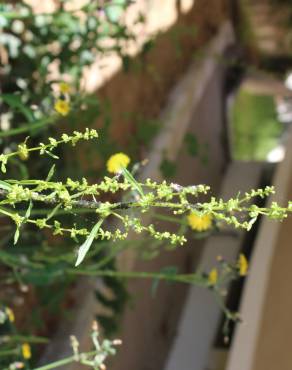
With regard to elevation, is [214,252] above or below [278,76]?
below

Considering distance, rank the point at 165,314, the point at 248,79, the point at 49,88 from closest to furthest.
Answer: the point at 49,88 → the point at 165,314 → the point at 248,79

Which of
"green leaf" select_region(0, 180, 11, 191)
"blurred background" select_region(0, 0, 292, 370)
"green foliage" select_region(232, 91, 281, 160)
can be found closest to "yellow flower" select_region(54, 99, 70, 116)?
"blurred background" select_region(0, 0, 292, 370)

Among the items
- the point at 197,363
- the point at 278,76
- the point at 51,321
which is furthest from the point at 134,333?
the point at 278,76

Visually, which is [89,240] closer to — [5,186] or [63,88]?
[5,186]

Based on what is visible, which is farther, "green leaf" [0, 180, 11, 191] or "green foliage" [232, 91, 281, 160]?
"green foliage" [232, 91, 281, 160]

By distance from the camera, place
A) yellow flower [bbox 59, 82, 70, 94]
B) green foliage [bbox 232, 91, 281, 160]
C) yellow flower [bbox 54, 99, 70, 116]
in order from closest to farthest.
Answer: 1. yellow flower [bbox 54, 99, 70, 116]
2. yellow flower [bbox 59, 82, 70, 94]
3. green foliage [bbox 232, 91, 281, 160]

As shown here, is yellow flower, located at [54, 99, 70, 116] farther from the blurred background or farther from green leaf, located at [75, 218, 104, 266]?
green leaf, located at [75, 218, 104, 266]

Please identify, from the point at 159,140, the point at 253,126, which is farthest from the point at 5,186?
the point at 253,126

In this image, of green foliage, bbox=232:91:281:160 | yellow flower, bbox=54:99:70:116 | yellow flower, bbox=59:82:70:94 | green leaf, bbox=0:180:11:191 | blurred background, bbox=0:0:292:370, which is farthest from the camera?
green foliage, bbox=232:91:281:160

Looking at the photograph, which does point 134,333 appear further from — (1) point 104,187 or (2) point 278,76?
(2) point 278,76
